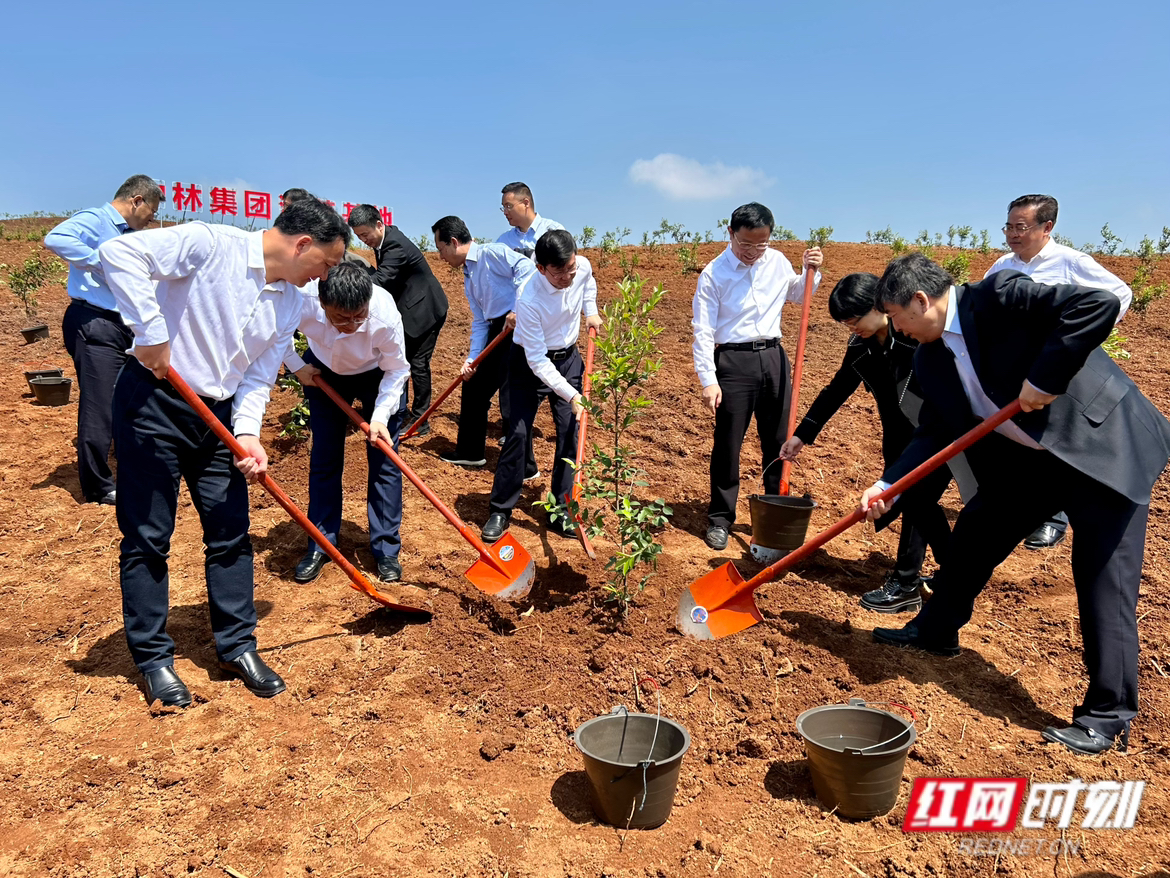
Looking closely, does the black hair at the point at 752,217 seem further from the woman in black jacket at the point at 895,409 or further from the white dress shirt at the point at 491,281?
the white dress shirt at the point at 491,281

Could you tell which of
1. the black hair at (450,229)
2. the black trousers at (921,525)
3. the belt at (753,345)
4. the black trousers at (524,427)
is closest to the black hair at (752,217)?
the belt at (753,345)

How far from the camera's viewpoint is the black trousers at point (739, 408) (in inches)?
190

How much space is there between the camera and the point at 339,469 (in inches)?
167

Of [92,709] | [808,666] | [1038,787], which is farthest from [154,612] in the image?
[1038,787]

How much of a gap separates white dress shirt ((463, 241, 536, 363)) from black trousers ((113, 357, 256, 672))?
292cm

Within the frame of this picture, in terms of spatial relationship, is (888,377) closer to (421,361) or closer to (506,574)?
(506,574)

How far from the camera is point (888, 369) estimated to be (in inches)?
161

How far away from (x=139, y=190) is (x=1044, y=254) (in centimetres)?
606

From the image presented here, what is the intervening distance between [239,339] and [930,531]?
3.47 meters

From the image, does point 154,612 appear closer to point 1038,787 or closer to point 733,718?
point 733,718

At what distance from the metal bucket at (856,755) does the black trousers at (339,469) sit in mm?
2574

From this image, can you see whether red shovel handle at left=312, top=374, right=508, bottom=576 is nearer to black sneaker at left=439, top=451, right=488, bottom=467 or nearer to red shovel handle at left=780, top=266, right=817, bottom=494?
red shovel handle at left=780, top=266, right=817, bottom=494

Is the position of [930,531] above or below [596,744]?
above

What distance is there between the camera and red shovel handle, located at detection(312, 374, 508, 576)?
3883 mm
